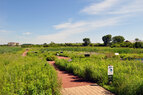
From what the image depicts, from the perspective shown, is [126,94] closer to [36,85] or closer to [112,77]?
[112,77]

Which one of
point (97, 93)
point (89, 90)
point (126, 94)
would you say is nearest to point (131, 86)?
point (126, 94)

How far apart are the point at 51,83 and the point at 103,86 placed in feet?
8.98

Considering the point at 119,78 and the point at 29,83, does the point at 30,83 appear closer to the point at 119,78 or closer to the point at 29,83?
the point at 29,83

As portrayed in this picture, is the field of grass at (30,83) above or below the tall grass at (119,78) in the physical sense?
above

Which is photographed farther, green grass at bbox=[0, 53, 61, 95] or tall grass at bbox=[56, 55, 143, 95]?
tall grass at bbox=[56, 55, 143, 95]

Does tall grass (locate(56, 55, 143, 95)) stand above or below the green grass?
below

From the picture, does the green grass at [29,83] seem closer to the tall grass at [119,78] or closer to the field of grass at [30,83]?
the field of grass at [30,83]

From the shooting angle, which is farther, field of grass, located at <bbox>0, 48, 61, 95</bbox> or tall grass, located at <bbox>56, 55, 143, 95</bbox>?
tall grass, located at <bbox>56, 55, 143, 95</bbox>

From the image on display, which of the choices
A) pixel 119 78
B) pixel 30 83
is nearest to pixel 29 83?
pixel 30 83

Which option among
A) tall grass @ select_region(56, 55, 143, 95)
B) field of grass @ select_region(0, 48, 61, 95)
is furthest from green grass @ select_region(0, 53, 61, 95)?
tall grass @ select_region(56, 55, 143, 95)

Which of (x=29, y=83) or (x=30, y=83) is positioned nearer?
(x=30, y=83)

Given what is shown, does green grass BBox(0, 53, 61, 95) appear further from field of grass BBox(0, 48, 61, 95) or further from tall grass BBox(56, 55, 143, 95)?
tall grass BBox(56, 55, 143, 95)

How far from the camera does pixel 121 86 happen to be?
495cm

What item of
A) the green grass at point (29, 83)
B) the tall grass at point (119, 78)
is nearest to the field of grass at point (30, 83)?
the green grass at point (29, 83)
